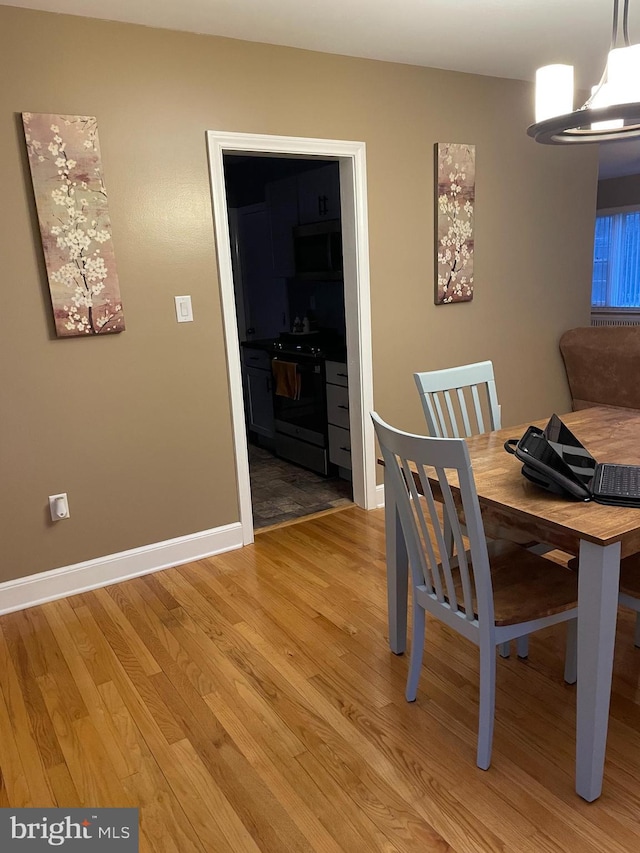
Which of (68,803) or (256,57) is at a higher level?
(256,57)

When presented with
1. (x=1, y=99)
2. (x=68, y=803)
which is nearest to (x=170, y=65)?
(x=1, y=99)

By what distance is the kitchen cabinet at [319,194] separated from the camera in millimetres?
4238

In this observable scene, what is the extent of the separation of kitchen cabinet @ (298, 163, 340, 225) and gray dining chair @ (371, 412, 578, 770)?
2.80 meters

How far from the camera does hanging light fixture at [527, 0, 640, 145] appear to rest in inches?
65.7

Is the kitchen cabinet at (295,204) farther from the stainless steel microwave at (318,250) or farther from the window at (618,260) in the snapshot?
the window at (618,260)

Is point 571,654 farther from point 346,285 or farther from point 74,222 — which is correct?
point 74,222

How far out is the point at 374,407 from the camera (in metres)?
3.68

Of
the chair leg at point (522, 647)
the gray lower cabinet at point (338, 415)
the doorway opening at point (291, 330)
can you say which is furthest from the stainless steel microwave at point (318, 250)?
the chair leg at point (522, 647)

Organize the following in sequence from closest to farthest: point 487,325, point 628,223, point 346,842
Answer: point 346,842
point 487,325
point 628,223

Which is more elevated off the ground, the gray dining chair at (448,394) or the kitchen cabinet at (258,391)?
the gray dining chair at (448,394)

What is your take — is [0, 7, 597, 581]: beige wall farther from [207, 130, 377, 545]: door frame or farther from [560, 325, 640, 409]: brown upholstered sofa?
[560, 325, 640, 409]: brown upholstered sofa

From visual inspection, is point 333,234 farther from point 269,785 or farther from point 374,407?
point 269,785

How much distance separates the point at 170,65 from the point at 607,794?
10.3 feet

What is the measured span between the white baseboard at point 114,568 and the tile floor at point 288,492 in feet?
1.20
